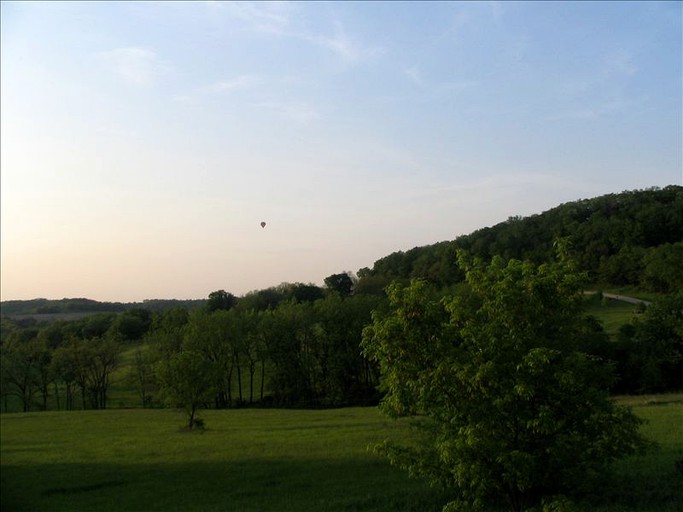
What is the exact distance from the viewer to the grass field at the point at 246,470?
19.8m

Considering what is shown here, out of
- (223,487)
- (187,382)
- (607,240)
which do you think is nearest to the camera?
(223,487)

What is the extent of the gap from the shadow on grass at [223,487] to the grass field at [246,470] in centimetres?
5

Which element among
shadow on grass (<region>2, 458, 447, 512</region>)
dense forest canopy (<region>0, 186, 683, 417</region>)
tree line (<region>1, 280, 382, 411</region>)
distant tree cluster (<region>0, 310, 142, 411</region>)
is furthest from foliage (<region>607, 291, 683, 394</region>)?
distant tree cluster (<region>0, 310, 142, 411</region>)

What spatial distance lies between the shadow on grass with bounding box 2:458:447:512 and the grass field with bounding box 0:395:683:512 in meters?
0.05

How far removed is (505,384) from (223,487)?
14794 mm

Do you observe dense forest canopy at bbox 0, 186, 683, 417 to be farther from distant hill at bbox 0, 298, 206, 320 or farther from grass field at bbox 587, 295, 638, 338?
grass field at bbox 587, 295, 638, 338

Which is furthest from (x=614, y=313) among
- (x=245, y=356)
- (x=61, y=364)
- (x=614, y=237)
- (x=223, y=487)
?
(x=61, y=364)

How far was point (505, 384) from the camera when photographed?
1263 centimetres

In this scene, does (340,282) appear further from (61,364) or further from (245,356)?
(61,364)

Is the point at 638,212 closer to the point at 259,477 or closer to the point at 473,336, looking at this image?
the point at 259,477

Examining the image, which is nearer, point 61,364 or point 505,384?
point 505,384

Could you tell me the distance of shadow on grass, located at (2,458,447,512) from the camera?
20.1m

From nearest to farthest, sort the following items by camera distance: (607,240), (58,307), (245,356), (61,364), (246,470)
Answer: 1. (246,470)
2. (58,307)
3. (607,240)
4. (61,364)
5. (245,356)

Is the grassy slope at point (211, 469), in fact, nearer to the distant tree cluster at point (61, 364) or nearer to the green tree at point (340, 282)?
the distant tree cluster at point (61, 364)
